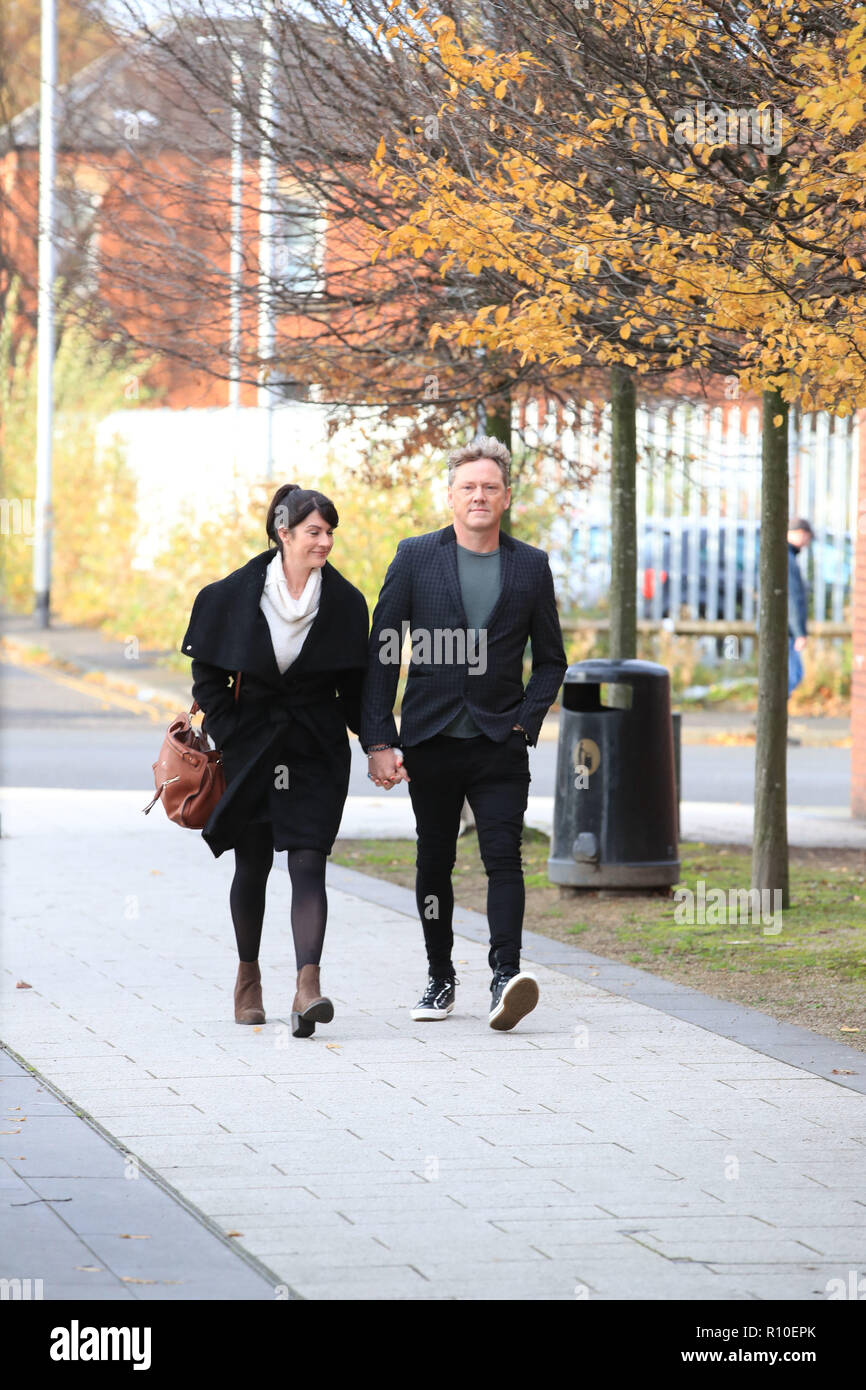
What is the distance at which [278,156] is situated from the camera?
9.48 m

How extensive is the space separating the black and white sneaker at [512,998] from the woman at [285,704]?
562 millimetres

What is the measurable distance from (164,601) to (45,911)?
1474 cm

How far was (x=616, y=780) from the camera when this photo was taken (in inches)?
368

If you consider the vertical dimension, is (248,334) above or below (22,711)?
above

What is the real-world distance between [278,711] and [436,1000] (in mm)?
1088

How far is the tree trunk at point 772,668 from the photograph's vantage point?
356 inches

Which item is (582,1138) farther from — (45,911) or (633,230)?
(45,911)

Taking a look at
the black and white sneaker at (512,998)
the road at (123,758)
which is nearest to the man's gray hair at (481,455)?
the black and white sneaker at (512,998)

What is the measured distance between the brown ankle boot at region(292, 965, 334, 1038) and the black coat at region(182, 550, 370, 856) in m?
0.41

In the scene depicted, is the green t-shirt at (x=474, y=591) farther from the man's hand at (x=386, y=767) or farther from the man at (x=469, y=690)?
the man's hand at (x=386, y=767)

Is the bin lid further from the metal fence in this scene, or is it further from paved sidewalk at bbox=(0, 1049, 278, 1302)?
the metal fence

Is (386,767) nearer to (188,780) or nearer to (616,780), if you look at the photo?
(188,780)

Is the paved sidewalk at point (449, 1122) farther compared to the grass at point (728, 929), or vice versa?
the grass at point (728, 929)

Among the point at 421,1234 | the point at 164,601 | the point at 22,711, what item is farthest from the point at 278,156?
the point at 164,601
